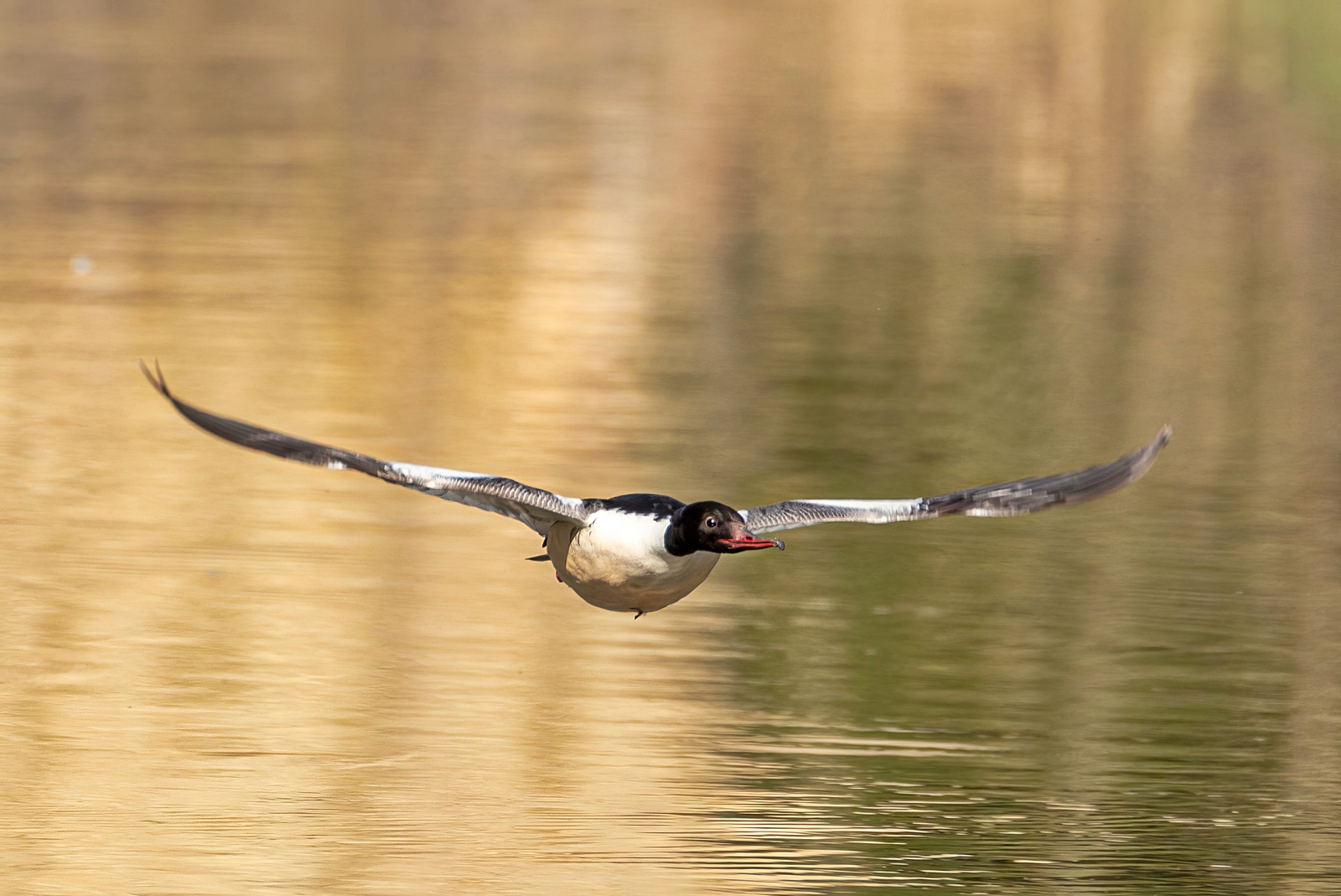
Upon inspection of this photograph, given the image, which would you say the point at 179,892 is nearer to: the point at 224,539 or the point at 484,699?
the point at 484,699

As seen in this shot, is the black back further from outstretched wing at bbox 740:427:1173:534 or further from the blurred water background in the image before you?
the blurred water background

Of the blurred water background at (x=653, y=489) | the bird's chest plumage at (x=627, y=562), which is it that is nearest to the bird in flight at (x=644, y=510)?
the bird's chest plumage at (x=627, y=562)

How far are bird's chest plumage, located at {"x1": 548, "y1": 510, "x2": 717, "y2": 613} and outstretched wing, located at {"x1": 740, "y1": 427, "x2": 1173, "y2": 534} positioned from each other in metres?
0.31

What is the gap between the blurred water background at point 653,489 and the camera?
8.42m

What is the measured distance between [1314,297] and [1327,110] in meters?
16.3

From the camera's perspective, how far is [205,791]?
8.45m

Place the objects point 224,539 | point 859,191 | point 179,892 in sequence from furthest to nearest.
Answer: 1. point 859,191
2. point 224,539
3. point 179,892

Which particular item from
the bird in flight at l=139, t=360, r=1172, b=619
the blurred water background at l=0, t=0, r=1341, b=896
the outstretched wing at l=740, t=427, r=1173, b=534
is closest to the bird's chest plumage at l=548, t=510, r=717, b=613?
the bird in flight at l=139, t=360, r=1172, b=619

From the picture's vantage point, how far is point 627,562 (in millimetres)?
7855

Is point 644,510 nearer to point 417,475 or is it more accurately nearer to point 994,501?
point 417,475

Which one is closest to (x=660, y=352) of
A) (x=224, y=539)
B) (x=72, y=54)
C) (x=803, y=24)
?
(x=224, y=539)

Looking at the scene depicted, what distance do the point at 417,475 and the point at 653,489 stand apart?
539cm

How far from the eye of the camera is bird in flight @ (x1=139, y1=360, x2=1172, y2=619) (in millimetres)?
7754

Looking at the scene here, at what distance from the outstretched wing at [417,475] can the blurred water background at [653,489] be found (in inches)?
45.4
